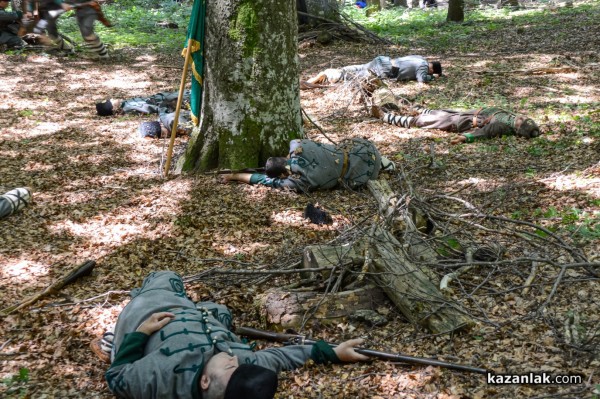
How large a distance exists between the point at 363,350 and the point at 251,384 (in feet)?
2.78

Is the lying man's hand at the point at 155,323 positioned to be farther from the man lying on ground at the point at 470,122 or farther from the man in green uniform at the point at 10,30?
the man in green uniform at the point at 10,30

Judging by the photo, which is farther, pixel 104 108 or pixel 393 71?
pixel 393 71

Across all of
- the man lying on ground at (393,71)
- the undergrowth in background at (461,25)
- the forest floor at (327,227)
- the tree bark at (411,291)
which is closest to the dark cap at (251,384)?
the forest floor at (327,227)

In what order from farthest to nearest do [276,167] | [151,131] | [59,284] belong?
[151,131] < [276,167] < [59,284]

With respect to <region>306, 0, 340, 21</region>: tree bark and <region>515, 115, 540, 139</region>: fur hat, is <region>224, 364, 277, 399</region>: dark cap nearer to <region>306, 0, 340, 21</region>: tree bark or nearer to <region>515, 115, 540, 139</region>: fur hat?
<region>515, 115, 540, 139</region>: fur hat

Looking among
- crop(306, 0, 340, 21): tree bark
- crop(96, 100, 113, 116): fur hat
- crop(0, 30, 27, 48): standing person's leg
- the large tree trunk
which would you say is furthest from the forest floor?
crop(306, 0, 340, 21): tree bark

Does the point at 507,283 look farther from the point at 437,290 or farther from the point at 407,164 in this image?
the point at 407,164

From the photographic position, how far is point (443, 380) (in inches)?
116

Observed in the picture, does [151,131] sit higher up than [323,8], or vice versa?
[323,8]

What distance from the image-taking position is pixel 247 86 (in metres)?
5.80

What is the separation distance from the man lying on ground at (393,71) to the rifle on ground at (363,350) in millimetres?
6698

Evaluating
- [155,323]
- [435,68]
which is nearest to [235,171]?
[155,323]

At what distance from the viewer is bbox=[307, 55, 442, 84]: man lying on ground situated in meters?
9.68

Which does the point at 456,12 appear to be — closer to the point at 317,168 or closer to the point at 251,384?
the point at 317,168
